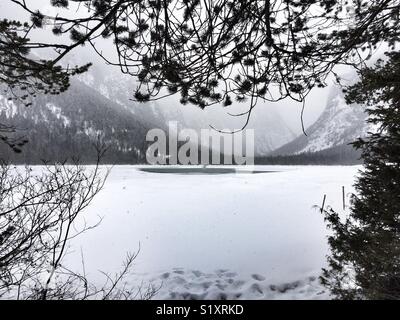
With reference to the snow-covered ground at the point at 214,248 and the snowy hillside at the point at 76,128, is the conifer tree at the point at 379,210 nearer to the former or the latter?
the snow-covered ground at the point at 214,248

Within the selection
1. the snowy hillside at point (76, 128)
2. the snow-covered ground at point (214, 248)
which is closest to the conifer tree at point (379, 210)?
the snow-covered ground at point (214, 248)

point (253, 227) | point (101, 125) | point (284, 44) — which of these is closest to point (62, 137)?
point (101, 125)

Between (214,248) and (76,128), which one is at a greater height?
(76,128)

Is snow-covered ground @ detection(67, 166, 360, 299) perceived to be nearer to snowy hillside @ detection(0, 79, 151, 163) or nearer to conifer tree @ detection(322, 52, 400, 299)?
conifer tree @ detection(322, 52, 400, 299)

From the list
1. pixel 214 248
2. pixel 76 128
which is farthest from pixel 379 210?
pixel 76 128

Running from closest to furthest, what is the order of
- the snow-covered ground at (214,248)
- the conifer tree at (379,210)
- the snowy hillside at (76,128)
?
the conifer tree at (379,210) < the snow-covered ground at (214,248) < the snowy hillside at (76,128)

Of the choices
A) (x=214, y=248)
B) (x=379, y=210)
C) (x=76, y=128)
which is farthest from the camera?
(x=76, y=128)

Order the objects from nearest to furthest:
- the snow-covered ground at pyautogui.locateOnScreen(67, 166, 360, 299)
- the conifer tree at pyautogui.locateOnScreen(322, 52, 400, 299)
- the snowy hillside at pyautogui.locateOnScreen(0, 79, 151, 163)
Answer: the conifer tree at pyautogui.locateOnScreen(322, 52, 400, 299) < the snow-covered ground at pyautogui.locateOnScreen(67, 166, 360, 299) < the snowy hillside at pyautogui.locateOnScreen(0, 79, 151, 163)

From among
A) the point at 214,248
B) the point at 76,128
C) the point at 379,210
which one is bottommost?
the point at 214,248

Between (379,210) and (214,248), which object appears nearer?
(379,210)

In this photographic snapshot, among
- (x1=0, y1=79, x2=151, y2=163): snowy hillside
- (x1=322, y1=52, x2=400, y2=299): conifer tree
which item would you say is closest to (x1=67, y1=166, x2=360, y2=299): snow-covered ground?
(x1=322, y1=52, x2=400, y2=299): conifer tree

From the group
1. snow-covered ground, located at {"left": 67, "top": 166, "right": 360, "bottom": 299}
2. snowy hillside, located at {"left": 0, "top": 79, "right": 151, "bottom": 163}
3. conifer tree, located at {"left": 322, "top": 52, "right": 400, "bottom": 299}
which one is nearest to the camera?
conifer tree, located at {"left": 322, "top": 52, "right": 400, "bottom": 299}

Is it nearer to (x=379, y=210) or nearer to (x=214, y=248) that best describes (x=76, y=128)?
(x=214, y=248)
